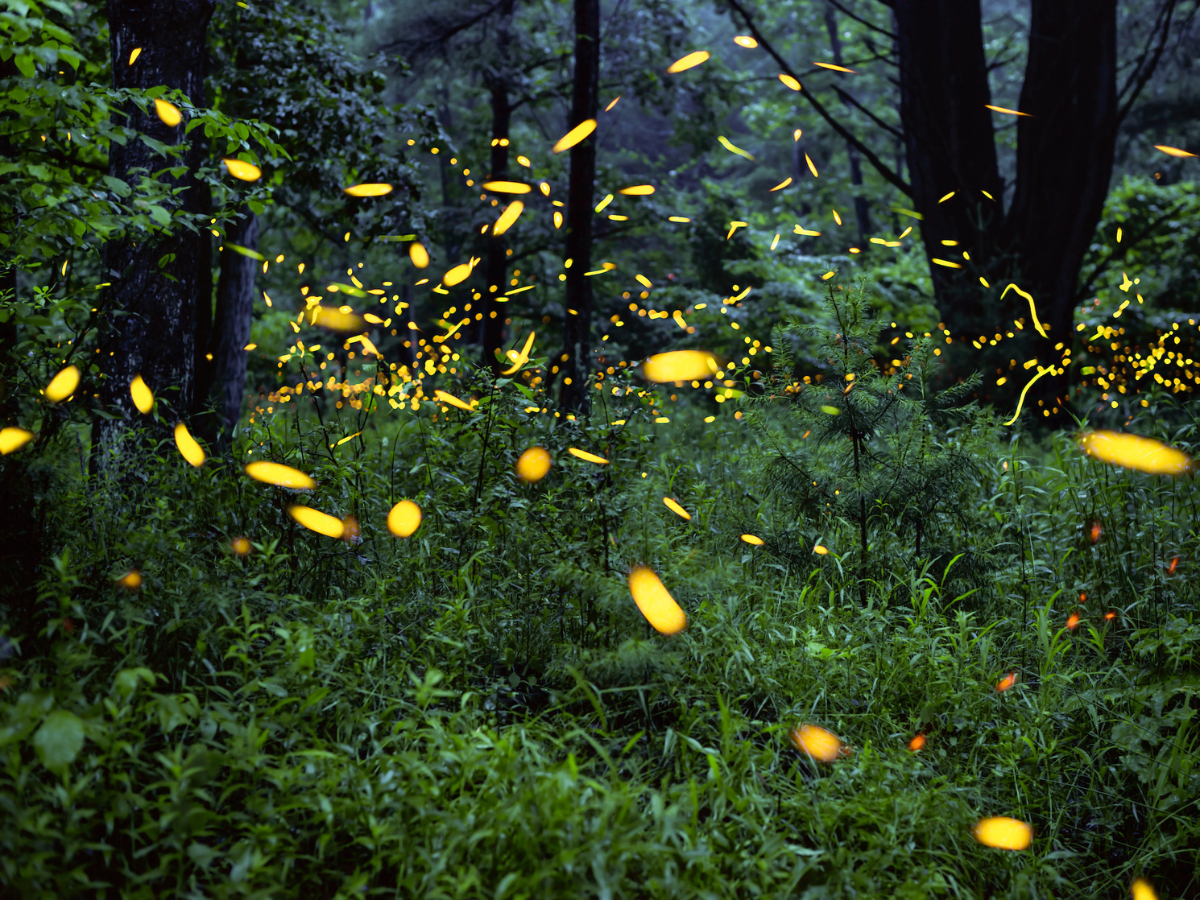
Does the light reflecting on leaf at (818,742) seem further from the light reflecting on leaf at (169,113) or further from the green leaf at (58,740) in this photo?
the light reflecting on leaf at (169,113)

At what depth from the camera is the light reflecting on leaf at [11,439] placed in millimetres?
2986

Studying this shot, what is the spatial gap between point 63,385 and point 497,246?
8019mm

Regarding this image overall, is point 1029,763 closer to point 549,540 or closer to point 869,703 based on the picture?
point 869,703

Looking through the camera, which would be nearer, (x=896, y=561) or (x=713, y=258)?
(x=896, y=561)

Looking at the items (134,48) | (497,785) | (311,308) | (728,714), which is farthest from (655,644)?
(134,48)

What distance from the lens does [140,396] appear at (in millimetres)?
4395

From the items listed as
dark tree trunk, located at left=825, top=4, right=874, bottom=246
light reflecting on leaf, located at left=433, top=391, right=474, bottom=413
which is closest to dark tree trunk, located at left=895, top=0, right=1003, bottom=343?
light reflecting on leaf, located at left=433, top=391, right=474, bottom=413

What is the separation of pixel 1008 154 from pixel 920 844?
941 inches

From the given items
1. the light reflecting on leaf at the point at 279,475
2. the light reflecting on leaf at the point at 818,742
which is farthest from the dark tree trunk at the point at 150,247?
the light reflecting on leaf at the point at 818,742

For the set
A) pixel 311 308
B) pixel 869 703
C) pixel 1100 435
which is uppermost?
pixel 311 308

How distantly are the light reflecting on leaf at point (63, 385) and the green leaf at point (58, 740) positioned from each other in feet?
5.91

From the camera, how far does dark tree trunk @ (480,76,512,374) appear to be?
10.7m

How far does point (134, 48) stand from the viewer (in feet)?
14.7

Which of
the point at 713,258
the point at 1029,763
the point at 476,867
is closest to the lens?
the point at 476,867
